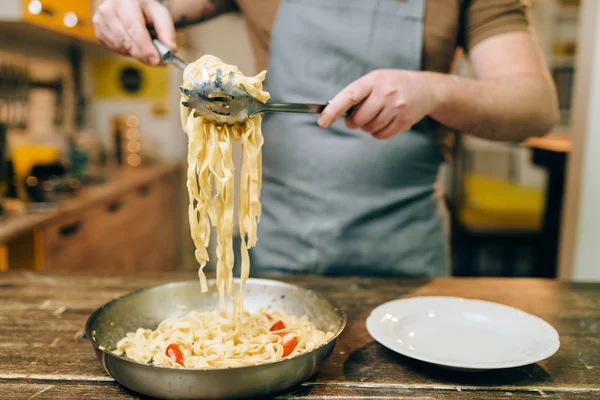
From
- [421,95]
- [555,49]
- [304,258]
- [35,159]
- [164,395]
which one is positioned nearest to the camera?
[164,395]

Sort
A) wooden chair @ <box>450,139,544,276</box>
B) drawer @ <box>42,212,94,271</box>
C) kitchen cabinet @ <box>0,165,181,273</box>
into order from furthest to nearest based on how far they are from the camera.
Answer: wooden chair @ <box>450,139,544,276</box>
drawer @ <box>42,212,94,271</box>
kitchen cabinet @ <box>0,165,181,273</box>

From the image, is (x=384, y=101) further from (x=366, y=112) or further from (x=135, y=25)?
(x=135, y=25)

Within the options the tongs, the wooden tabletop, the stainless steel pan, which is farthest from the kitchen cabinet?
the tongs

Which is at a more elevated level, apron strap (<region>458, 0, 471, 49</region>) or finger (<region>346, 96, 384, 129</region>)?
apron strap (<region>458, 0, 471, 49</region>)

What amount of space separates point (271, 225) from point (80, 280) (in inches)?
20.7

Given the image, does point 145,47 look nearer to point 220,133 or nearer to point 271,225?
point 220,133

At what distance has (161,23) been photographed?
1.32m

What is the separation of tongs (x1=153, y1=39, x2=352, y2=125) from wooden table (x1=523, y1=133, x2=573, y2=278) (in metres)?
2.57

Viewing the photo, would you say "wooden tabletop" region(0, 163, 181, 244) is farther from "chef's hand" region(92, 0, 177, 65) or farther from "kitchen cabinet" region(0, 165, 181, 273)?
"chef's hand" region(92, 0, 177, 65)

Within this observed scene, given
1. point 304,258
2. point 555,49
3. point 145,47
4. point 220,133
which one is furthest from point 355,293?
point 555,49

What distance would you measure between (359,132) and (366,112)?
1.46 ft

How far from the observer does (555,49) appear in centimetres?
539

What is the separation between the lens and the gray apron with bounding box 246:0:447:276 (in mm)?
1522

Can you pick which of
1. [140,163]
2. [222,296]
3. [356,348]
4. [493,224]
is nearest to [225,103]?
[222,296]
